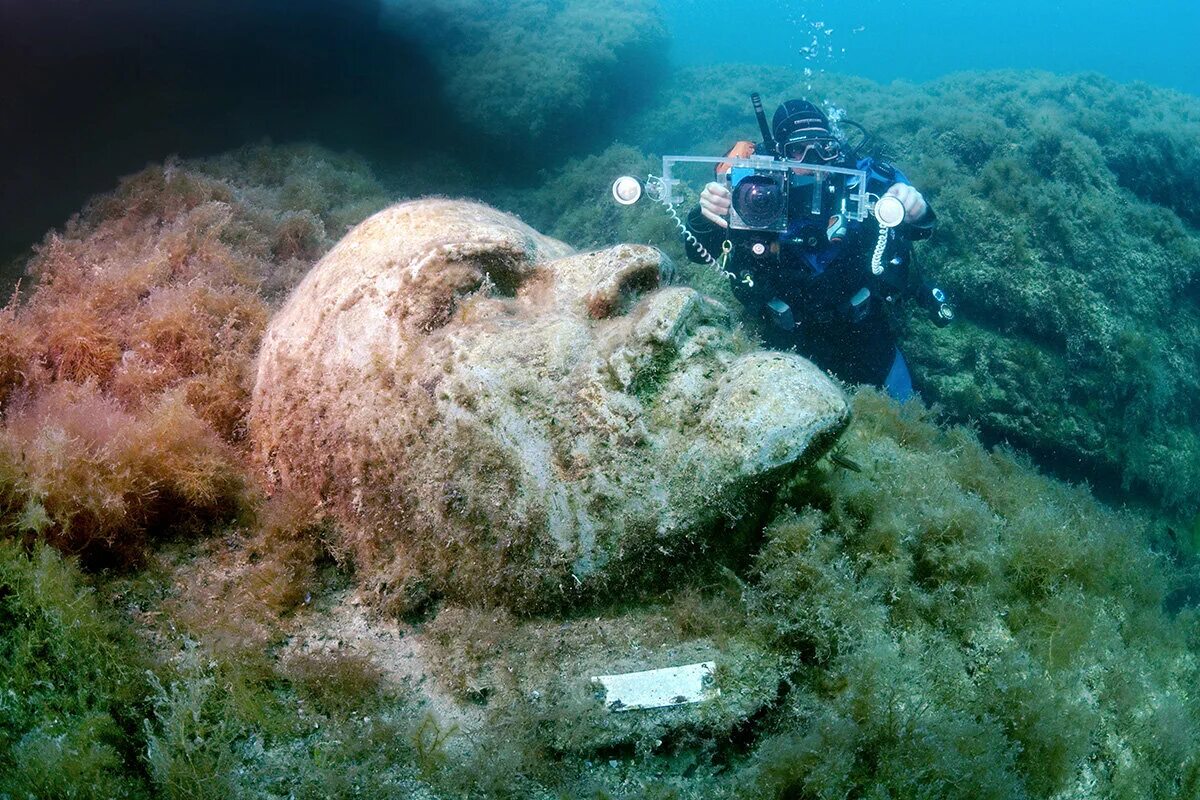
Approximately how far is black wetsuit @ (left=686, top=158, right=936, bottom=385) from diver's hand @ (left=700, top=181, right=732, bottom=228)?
364mm

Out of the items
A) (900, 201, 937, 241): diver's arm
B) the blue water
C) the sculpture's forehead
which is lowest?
(900, 201, 937, 241): diver's arm

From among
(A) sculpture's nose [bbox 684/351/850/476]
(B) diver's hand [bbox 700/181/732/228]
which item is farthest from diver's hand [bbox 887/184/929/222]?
(A) sculpture's nose [bbox 684/351/850/476]

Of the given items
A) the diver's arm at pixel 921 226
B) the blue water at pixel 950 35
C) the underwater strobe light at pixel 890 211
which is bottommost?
the diver's arm at pixel 921 226

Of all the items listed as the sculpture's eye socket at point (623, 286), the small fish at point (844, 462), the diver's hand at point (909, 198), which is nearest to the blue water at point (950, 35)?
the diver's hand at point (909, 198)

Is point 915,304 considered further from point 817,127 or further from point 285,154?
point 285,154

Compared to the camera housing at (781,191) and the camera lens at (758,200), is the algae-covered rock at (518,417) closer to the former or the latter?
the camera housing at (781,191)

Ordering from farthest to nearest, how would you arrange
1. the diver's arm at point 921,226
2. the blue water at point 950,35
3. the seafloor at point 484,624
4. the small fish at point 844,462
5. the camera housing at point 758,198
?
the blue water at point 950,35 < the diver's arm at point 921,226 < the camera housing at point 758,198 < the small fish at point 844,462 < the seafloor at point 484,624

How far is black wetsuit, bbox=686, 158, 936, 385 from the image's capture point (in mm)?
6520

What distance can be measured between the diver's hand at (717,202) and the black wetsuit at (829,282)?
364 mm

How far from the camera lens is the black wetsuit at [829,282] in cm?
652

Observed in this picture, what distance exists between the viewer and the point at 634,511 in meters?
2.52

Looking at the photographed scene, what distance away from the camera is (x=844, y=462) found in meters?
2.86

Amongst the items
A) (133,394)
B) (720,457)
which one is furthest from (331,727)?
(133,394)

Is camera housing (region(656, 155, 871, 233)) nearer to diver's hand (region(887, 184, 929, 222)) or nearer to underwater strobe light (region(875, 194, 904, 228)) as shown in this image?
underwater strobe light (region(875, 194, 904, 228))
